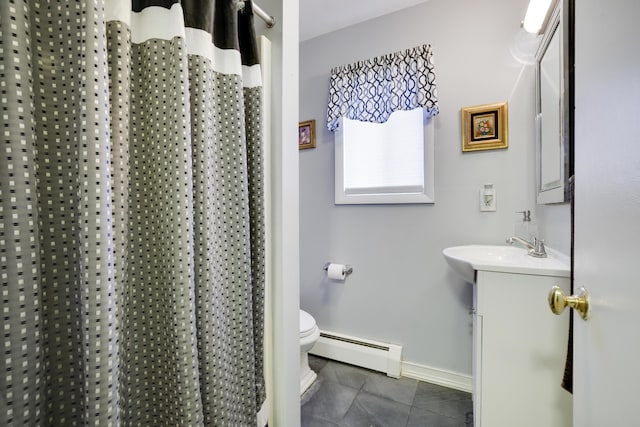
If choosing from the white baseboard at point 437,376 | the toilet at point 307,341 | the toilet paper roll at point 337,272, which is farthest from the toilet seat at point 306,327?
the white baseboard at point 437,376

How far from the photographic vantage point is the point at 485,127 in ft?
5.13

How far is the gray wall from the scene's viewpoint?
4.99 feet

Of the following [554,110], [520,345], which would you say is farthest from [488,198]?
[520,345]

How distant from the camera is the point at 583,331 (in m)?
0.61

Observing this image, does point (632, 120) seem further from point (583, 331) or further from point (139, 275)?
point (139, 275)

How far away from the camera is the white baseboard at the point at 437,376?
162cm

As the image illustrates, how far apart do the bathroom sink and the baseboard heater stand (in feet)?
2.84

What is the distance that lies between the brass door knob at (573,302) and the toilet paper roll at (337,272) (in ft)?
4.42

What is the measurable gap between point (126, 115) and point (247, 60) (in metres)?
0.46

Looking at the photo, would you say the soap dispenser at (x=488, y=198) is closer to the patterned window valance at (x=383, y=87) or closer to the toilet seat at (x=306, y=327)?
the patterned window valance at (x=383, y=87)

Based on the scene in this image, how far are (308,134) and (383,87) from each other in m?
0.65

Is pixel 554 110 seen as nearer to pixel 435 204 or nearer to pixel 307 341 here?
pixel 435 204

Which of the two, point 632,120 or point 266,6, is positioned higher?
point 266,6

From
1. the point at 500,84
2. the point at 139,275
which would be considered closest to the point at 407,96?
the point at 500,84
